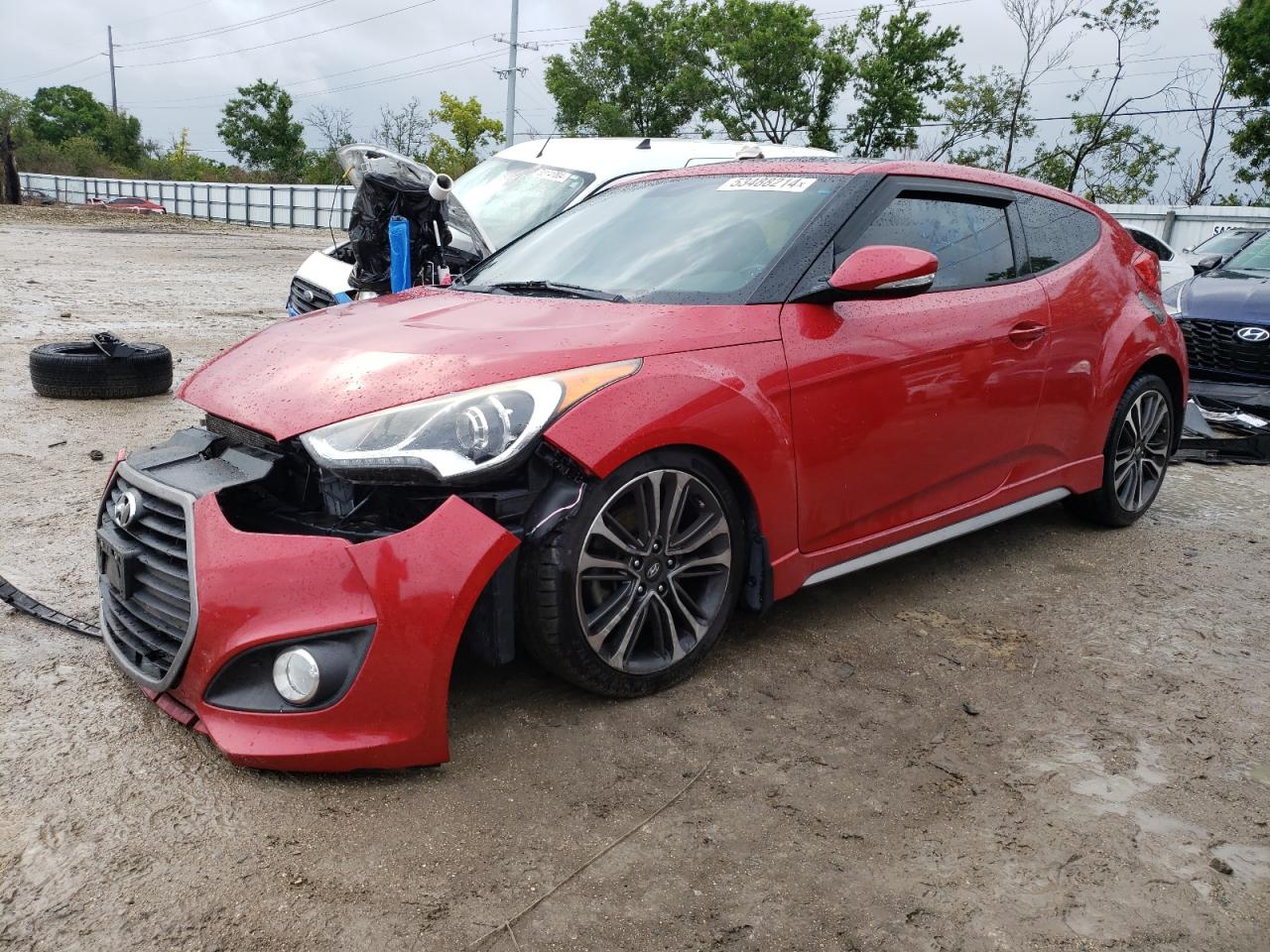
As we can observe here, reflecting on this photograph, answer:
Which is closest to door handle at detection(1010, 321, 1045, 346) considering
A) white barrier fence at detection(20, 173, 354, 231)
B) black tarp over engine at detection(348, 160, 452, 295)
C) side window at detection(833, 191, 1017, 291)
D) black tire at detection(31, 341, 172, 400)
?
side window at detection(833, 191, 1017, 291)

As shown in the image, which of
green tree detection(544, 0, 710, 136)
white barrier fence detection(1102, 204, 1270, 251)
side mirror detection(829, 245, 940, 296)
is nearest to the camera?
side mirror detection(829, 245, 940, 296)

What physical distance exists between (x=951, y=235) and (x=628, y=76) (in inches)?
1978

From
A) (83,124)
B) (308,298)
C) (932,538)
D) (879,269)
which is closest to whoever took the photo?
(879,269)

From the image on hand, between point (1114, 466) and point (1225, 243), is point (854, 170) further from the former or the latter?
point (1225, 243)

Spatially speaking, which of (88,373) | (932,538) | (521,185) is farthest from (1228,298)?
(88,373)

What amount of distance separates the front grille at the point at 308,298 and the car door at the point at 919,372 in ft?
14.2

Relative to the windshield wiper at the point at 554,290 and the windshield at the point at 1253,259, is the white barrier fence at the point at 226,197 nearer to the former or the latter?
the windshield at the point at 1253,259

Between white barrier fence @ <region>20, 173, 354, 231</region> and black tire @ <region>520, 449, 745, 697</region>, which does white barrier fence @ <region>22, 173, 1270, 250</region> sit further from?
black tire @ <region>520, 449, 745, 697</region>

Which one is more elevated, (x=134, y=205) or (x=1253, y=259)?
(x=1253, y=259)

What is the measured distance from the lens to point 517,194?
7.84 meters

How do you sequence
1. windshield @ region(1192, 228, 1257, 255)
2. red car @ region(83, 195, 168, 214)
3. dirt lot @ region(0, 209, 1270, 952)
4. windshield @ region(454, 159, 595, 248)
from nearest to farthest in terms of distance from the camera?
dirt lot @ region(0, 209, 1270, 952)
windshield @ region(454, 159, 595, 248)
windshield @ region(1192, 228, 1257, 255)
red car @ region(83, 195, 168, 214)

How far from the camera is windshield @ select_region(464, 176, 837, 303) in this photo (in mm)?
3434

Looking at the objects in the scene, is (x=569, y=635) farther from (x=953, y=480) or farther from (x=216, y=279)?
(x=216, y=279)

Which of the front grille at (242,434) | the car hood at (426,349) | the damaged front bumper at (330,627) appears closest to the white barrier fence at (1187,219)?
the car hood at (426,349)
